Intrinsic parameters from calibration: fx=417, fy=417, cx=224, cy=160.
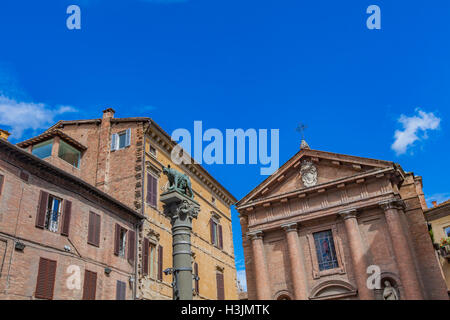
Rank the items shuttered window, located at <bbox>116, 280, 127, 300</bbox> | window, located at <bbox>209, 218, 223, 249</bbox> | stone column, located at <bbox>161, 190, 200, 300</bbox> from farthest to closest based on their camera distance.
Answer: window, located at <bbox>209, 218, 223, 249</bbox> → shuttered window, located at <bbox>116, 280, 127, 300</bbox> → stone column, located at <bbox>161, 190, 200, 300</bbox>

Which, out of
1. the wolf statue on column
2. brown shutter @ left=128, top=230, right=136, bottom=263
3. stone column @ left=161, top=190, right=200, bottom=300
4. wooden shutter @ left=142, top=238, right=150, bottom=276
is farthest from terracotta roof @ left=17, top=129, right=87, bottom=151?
stone column @ left=161, top=190, right=200, bottom=300

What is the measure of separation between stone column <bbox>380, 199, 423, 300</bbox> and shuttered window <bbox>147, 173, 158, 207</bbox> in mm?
12153

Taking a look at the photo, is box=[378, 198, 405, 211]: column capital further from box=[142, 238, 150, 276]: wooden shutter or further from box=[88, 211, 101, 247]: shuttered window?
box=[88, 211, 101, 247]: shuttered window

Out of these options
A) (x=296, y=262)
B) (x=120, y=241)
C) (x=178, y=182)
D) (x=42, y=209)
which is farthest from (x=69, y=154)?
(x=178, y=182)

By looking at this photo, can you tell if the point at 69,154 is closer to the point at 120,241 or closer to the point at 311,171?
the point at 120,241

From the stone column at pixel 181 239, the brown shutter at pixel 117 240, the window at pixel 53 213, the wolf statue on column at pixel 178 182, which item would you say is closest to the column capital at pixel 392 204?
the brown shutter at pixel 117 240

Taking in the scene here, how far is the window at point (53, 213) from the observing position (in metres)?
16.5

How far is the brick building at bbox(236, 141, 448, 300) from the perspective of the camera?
2030 centimetres

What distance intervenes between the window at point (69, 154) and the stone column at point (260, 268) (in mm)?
11088

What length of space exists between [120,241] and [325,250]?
1083 cm

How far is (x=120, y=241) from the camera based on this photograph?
20.1m

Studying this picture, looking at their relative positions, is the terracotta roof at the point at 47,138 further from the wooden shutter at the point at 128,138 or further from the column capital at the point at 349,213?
the column capital at the point at 349,213

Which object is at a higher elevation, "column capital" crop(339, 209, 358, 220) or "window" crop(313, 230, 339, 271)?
"column capital" crop(339, 209, 358, 220)
